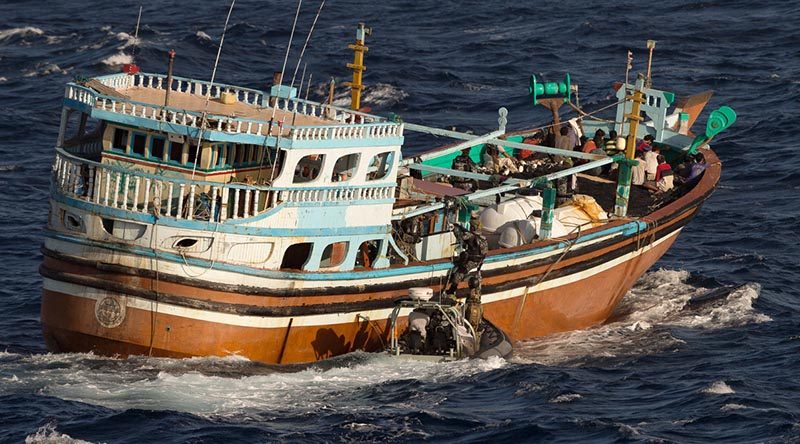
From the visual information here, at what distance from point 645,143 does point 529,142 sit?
3.28 m

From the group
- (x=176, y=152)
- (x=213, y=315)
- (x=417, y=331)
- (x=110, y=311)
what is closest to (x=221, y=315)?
(x=213, y=315)

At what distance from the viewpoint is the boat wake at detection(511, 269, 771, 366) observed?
34.4m

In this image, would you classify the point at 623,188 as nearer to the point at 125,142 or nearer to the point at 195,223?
A: the point at 195,223

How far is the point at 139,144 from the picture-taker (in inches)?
1234

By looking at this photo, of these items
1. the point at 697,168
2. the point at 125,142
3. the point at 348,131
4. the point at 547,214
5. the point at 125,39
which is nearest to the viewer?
the point at 125,142

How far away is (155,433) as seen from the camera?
89.2 feet

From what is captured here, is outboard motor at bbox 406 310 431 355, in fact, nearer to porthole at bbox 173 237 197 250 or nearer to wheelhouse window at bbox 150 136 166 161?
porthole at bbox 173 237 197 250

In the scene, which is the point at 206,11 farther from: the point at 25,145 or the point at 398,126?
the point at 398,126

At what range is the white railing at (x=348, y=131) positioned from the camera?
31.3m

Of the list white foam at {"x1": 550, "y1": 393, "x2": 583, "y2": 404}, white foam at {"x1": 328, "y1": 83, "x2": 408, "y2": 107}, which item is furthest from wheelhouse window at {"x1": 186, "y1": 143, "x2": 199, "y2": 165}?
white foam at {"x1": 328, "y1": 83, "x2": 408, "y2": 107}

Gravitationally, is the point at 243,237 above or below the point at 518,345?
A: above

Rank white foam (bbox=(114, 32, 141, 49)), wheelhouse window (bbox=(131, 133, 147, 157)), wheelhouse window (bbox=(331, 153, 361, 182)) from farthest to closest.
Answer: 1. white foam (bbox=(114, 32, 141, 49))
2. wheelhouse window (bbox=(331, 153, 361, 182))
3. wheelhouse window (bbox=(131, 133, 147, 157))

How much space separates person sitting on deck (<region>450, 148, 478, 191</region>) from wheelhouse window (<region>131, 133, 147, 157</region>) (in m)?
9.82

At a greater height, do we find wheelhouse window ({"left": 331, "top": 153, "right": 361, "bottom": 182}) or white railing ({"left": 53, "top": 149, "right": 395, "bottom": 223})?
wheelhouse window ({"left": 331, "top": 153, "right": 361, "bottom": 182})
